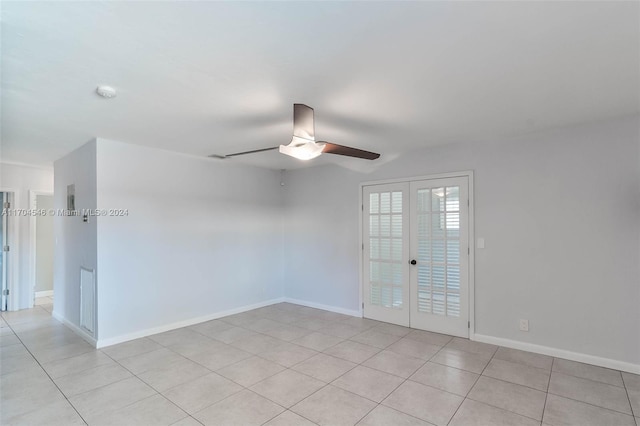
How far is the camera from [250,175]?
227 inches

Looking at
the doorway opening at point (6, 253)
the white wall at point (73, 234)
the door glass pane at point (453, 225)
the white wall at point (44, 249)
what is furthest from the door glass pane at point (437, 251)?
the white wall at point (44, 249)

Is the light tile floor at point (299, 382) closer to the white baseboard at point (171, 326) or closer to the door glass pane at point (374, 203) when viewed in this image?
the white baseboard at point (171, 326)

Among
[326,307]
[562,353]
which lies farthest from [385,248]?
[562,353]

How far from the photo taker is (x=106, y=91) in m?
2.54

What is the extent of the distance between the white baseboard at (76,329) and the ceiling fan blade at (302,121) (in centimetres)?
359

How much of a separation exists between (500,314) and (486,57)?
122 inches

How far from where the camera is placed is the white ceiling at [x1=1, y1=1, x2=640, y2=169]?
1.66 meters

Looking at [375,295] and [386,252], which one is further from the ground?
[386,252]

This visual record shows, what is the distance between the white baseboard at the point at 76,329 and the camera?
4.01m

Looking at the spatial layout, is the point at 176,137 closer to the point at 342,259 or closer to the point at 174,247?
the point at 174,247

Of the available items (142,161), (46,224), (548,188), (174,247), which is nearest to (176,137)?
(142,161)

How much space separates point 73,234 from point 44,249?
326 centimetres

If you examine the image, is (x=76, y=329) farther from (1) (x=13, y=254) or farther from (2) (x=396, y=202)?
(2) (x=396, y=202)

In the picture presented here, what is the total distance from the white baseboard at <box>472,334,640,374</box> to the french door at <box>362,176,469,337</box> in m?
0.32
